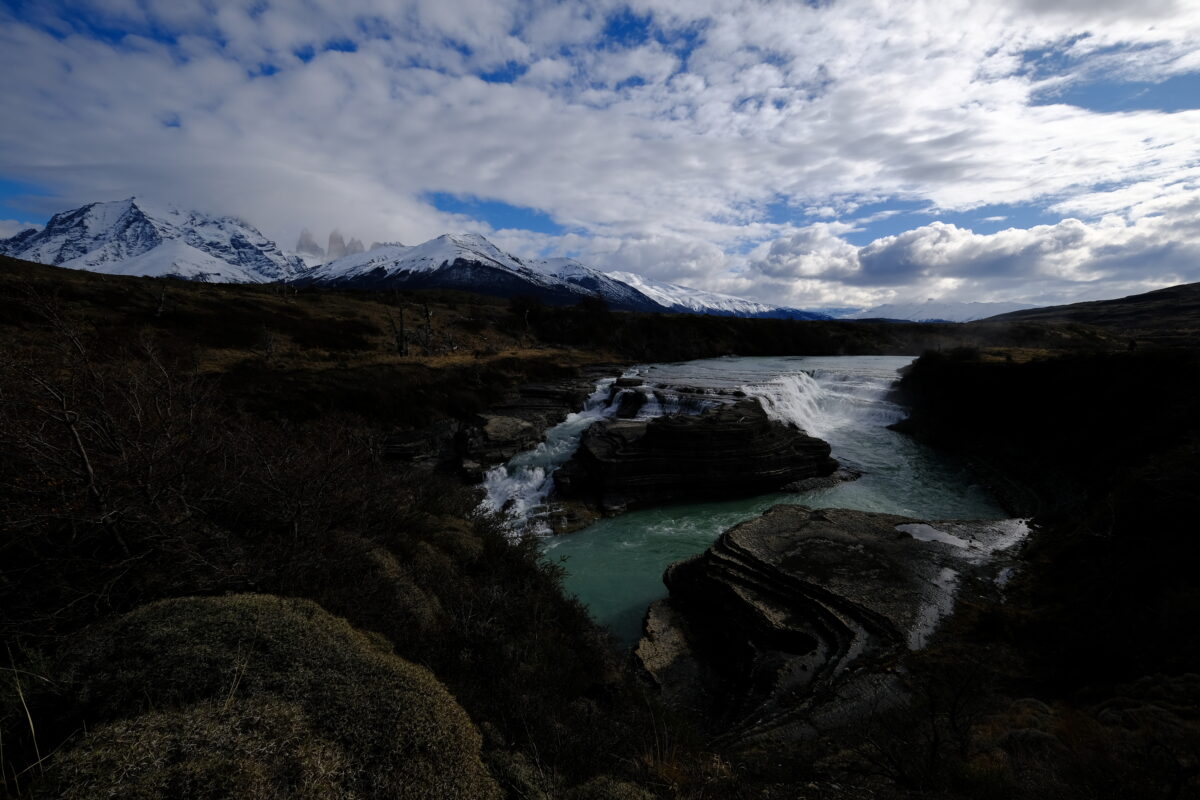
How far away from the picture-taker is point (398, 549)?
27.5ft

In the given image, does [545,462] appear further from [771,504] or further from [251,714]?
[251,714]

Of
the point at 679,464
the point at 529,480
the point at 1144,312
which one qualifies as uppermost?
the point at 1144,312

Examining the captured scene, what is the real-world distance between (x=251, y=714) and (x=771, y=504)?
870 inches

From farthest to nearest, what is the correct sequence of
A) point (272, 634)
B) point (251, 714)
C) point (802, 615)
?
point (802, 615) → point (272, 634) → point (251, 714)

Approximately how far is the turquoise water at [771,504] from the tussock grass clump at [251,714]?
26.8 feet

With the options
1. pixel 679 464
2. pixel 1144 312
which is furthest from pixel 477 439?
pixel 1144 312

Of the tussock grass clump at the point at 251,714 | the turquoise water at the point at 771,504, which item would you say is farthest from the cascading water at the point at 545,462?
the tussock grass clump at the point at 251,714

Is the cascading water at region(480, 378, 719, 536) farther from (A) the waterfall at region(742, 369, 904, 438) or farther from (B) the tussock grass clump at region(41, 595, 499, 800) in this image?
(B) the tussock grass clump at region(41, 595, 499, 800)

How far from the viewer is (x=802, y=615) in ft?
37.4

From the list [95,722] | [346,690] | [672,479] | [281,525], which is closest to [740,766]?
[346,690]

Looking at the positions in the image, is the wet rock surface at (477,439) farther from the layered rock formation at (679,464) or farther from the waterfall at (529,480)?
the layered rock formation at (679,464)

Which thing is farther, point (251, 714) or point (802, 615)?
point (802, 615)

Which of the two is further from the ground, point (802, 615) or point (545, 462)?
point (545, 462)

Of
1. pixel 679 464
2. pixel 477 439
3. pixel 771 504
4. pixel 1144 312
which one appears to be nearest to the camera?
pixel 771 504
